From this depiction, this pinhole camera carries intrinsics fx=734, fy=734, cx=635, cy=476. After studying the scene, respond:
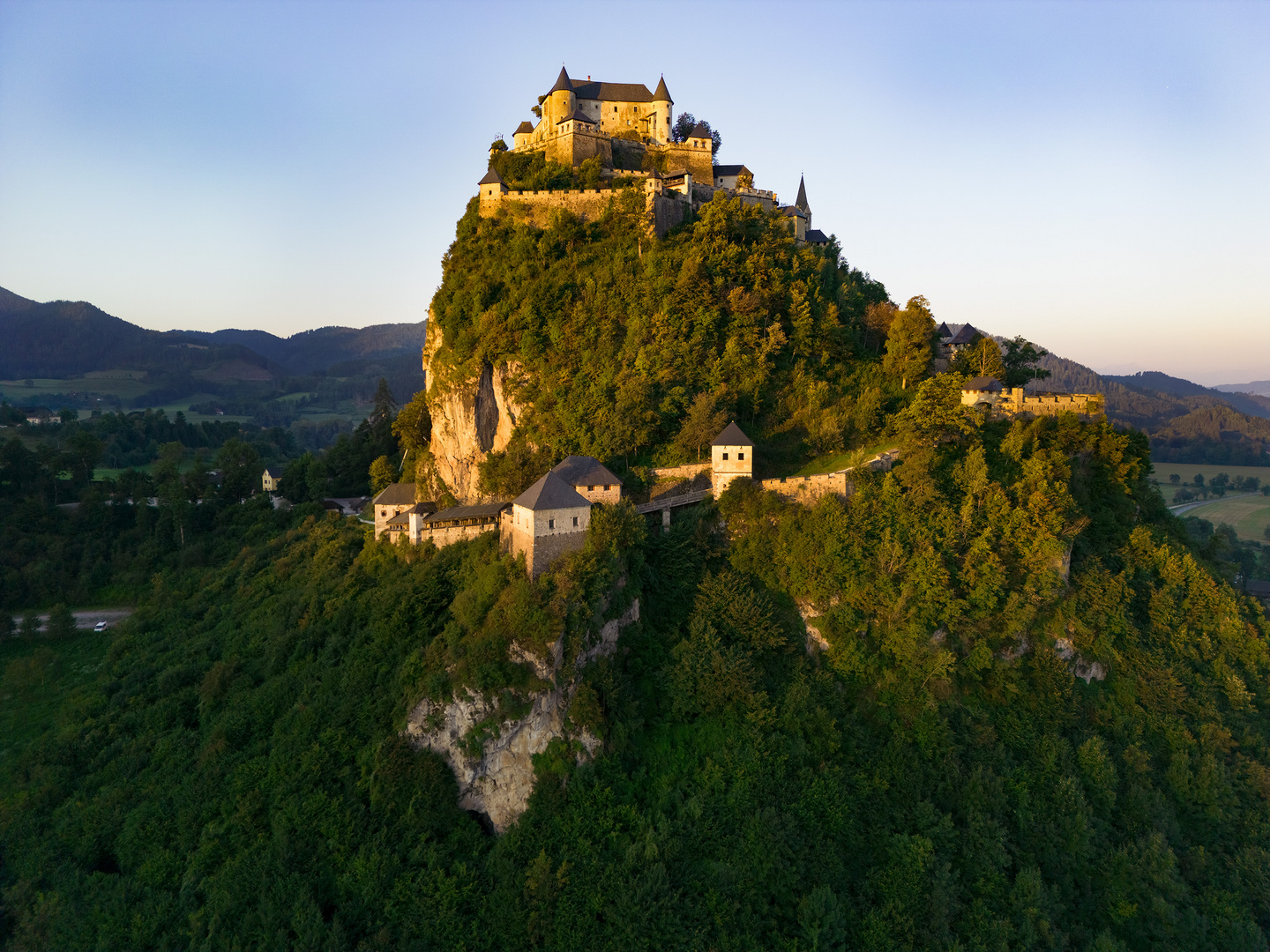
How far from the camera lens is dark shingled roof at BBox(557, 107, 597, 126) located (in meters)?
46.1


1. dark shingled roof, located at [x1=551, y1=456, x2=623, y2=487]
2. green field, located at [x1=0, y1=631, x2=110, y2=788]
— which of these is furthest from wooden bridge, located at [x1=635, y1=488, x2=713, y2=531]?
green field, located at [x1=0, y1=631, x2=110, y2=788]

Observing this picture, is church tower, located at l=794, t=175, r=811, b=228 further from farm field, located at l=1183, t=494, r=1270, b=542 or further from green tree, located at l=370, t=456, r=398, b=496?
farm field, located at l=1183, t=494, r=1270, b=542

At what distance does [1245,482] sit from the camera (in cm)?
11806

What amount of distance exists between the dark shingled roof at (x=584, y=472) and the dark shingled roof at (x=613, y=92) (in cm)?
3022

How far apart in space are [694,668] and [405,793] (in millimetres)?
11206

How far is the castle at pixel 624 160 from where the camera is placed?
4269 centimetres

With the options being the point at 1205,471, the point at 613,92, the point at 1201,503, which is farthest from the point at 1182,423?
the point at 613,92

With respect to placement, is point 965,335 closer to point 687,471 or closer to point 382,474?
point 687,471

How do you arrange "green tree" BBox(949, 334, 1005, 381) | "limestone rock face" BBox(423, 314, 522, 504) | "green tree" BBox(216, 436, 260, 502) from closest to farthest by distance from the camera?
"limestone rock face" BBox(423, 314, 522, 504), "green tree" BBox(949, 334, 1005, 381), "green tree" BBox(216, 436, 260, 502)

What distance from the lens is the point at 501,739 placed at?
25.7 meters

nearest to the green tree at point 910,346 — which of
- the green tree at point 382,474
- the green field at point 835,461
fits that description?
the green field at point 835,461

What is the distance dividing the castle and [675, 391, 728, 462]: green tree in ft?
40.9

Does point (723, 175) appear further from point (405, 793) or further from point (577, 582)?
point (405, 793)

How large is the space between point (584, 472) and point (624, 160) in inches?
1051
